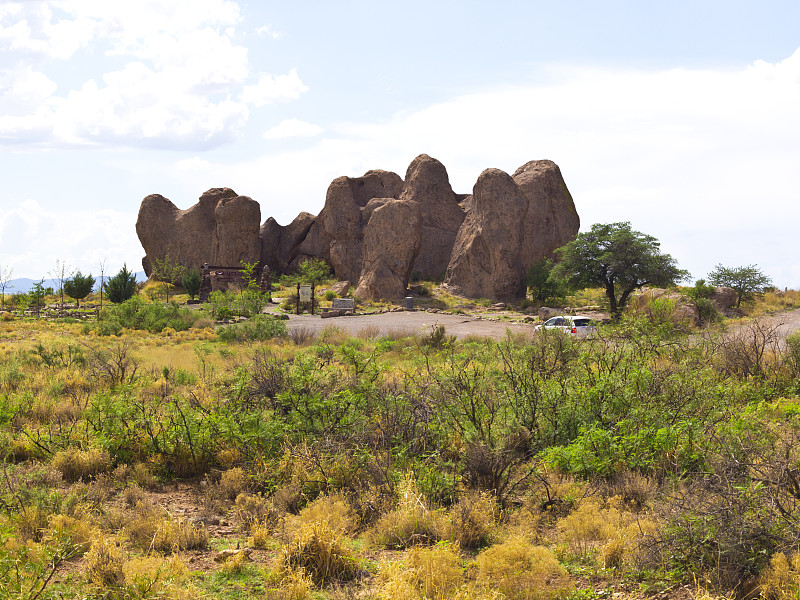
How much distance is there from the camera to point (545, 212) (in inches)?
1982

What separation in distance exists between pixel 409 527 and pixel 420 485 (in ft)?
2.65

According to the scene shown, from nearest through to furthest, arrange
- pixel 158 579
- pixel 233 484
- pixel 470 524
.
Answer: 1. pixel 158 579
2. pixel 470 524
3. pixel 233 484

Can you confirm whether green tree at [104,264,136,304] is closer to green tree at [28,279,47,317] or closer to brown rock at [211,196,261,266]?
green tree at [28,279,47,317]

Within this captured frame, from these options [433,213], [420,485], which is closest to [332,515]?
[420,485]

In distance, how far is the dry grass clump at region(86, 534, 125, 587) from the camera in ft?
15.7

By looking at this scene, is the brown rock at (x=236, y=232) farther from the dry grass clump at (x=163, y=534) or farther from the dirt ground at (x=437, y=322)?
the dry grass clump at (x=163, y=534)

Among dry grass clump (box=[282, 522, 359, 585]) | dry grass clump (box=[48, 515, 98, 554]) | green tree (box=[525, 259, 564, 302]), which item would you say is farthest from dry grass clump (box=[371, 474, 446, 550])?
green tree (box=[525, 259, 564, 302])

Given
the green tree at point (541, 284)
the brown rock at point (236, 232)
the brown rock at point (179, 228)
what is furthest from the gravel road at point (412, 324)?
the brown rock at point (179, 228)

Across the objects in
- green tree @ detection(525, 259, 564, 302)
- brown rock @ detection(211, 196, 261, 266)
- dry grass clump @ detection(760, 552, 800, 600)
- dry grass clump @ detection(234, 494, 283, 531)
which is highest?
brown rock @ detection(211, 196, 261, 266)

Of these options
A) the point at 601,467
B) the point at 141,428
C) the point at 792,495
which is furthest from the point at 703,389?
the point at 141,428

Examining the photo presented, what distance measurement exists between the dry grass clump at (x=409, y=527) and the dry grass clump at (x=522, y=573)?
0.83 meters

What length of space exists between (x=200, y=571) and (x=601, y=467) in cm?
423

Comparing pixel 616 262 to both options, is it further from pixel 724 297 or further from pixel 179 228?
pixel 179 228

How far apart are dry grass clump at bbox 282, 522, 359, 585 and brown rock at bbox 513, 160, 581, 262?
44.5 meters
